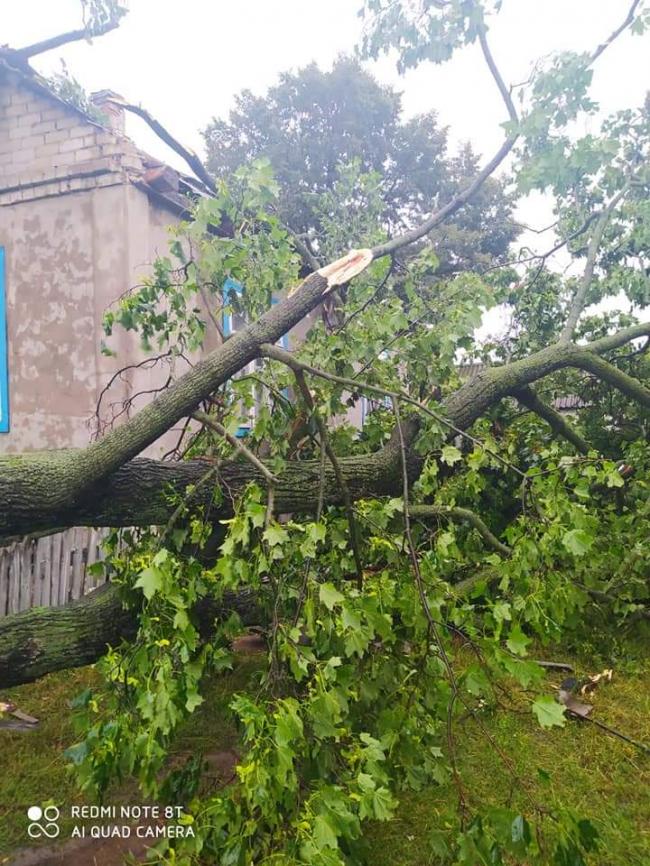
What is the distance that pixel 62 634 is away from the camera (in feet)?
8.21

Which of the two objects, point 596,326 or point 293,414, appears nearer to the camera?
point 293,414

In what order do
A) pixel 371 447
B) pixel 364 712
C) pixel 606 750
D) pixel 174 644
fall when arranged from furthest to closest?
1. pixel 371 447
2. pixel 606 750
3. pixel 364 712
4. pixel 174 644

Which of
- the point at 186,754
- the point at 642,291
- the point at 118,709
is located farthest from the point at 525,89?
the point at 186,754

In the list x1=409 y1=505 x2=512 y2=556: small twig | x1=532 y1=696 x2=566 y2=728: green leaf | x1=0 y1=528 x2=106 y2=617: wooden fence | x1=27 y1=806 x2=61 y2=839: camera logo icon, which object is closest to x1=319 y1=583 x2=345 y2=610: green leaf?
x1=532 y1=696 x2=566 y2=728: green leaf

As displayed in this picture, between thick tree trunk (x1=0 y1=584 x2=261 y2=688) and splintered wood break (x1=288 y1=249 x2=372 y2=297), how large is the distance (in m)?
1.62

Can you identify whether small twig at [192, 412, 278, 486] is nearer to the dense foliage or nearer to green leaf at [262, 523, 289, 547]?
the dense foliage

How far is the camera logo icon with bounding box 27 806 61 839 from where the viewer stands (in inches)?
108

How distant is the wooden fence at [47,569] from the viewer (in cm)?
514

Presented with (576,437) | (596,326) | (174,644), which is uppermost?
(596,326)

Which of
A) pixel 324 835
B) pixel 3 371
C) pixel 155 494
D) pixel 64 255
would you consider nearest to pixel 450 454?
pixel 155 494

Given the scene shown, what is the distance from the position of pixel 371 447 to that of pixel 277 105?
742 inches

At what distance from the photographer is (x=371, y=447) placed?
14.5 ft

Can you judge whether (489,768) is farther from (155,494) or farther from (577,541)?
(155,494)

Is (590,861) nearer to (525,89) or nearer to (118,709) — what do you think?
(118,709)
